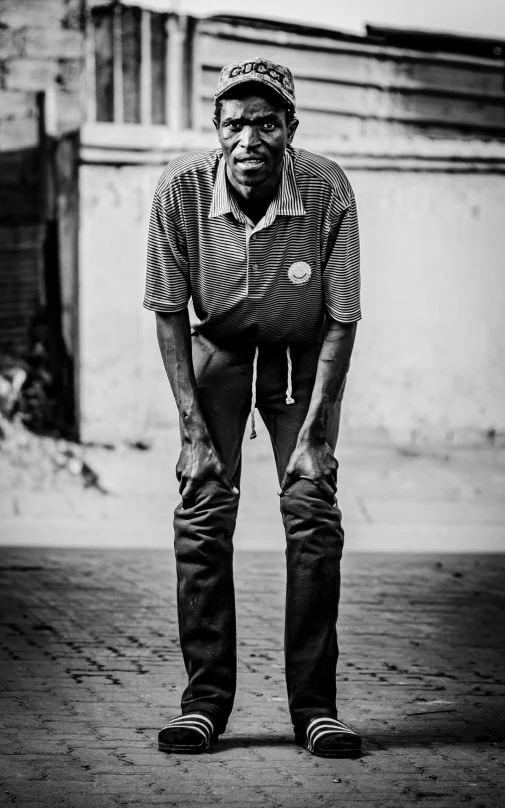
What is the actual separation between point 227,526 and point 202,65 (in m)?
6.48

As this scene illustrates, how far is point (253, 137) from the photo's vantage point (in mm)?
3336

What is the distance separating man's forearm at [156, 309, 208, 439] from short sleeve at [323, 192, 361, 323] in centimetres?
Answer: 43

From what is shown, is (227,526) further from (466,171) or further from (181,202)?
(466,171)

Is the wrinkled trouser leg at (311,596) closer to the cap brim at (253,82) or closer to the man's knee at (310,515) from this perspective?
the man's knee at (310,515)

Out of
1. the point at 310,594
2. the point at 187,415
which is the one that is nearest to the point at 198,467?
the point at 187,415

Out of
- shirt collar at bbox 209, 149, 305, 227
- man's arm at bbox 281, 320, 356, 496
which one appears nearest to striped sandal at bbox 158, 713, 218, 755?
man's arm at bbox 281, 320, 356, 496

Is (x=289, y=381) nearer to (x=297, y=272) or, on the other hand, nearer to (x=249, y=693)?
(x=297, y=272)

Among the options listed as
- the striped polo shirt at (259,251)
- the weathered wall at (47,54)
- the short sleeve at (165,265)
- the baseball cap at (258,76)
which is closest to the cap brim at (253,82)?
the baseball cap at (258,76)

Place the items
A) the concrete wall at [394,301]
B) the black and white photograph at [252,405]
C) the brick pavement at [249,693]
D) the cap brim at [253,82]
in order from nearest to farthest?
the brick pavement at [249,693] → the cap brim at [253,82] → the black and white photograph at [252,405] → the concrete wall at [394,301]

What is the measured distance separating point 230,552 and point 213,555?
74mm

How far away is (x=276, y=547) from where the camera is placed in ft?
25.9

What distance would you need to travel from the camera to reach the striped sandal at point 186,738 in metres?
3.35

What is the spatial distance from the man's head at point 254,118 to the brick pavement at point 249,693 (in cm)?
162

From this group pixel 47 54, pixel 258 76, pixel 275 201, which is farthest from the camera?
pixel 47 54
